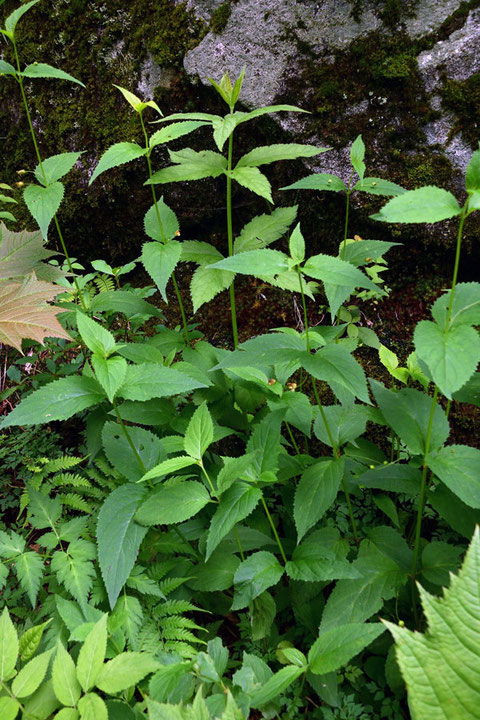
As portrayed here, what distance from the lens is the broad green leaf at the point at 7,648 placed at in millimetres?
1342

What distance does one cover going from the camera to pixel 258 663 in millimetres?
1564

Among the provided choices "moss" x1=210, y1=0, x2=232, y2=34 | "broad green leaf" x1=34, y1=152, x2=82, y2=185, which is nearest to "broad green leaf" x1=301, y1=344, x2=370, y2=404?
"broad green leaf" x1=34, y1=152, x2=82, y2=185

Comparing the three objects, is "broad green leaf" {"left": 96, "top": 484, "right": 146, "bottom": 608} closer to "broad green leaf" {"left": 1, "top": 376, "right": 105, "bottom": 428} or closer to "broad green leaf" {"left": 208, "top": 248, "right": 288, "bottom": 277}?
"broad green leaf" {"left": 1, "top": 376, "right": 105, "bottom": 428}

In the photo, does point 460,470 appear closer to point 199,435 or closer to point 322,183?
point 199,435

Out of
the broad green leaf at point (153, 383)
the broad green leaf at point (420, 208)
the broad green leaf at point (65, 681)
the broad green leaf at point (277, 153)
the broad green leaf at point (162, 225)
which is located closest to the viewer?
the broad green leaf at point (420, 208)

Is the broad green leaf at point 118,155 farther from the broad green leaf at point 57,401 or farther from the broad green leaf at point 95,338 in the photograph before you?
the broad green leaf at point 57,401

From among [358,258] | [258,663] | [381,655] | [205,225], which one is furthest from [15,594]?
[205,225]

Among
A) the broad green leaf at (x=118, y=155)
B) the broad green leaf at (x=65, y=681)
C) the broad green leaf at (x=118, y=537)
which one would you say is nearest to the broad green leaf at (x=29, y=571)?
the broad green leaf at (x=118, y=537)

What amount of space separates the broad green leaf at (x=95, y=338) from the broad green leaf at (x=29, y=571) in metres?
0.84

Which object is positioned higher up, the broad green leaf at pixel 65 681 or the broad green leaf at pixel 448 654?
the broad green leaf at pixel 448 654

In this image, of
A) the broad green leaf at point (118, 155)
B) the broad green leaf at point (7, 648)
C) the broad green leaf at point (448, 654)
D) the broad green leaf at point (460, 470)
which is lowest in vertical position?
the broad green leaf at point (7, 648)

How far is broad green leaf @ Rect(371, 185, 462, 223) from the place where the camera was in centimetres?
Result: 115

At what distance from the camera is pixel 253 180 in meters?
1.94

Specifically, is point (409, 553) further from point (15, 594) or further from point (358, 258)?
point (15, 594)
